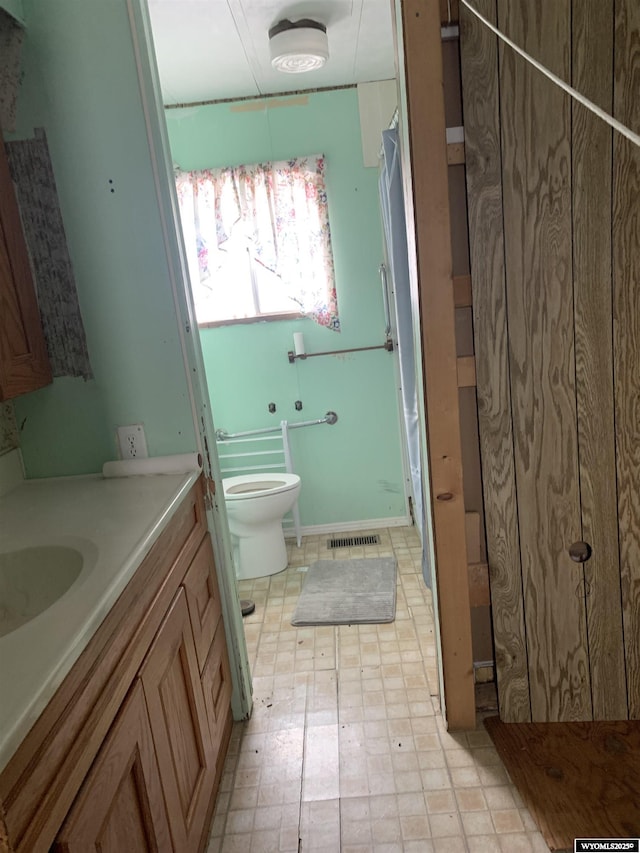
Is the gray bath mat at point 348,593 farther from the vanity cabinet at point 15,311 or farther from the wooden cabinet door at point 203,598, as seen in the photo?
the vanity cabinet at point 15,311

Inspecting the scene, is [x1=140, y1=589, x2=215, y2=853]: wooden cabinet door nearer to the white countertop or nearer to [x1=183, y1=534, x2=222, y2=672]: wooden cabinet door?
[x1=183, y1=534, x2=222, y2=672]: wooden cabinet door

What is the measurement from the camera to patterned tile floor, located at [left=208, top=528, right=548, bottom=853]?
1.47 m

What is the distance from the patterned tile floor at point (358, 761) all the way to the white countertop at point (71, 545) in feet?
2.86

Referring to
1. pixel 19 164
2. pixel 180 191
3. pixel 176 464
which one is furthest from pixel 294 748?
pixel 180 191

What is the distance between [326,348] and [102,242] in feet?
5.76

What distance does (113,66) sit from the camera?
4.98 ft

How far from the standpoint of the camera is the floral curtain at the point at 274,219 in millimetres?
3051

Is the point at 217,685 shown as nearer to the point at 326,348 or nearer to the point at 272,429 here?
the point at 272,429

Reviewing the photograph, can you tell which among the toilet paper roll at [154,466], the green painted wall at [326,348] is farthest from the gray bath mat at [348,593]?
the toilet paper roll at [154,466]

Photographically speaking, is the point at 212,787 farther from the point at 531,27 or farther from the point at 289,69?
the point at 289,69

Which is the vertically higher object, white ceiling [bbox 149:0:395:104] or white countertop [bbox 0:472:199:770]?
white ceiling [bbox 149:0:395:104]

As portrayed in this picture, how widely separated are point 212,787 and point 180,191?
2.71 metres

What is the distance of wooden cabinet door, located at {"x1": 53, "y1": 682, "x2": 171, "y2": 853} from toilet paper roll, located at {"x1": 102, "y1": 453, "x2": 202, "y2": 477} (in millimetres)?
712

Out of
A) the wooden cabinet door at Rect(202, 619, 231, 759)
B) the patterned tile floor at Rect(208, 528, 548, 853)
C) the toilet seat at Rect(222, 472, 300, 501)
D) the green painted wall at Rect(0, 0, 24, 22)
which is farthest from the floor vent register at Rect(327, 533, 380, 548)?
the green painted wall at Rect(0, 0, 24, 22)
